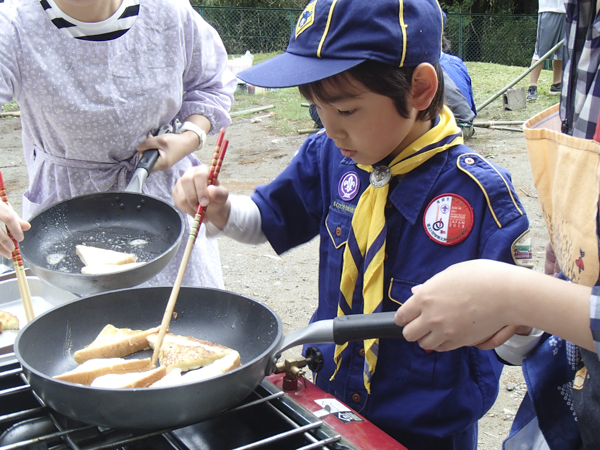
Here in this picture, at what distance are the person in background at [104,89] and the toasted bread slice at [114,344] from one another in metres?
0.87

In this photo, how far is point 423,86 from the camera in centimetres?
140

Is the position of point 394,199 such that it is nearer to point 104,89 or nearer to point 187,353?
point 187,353

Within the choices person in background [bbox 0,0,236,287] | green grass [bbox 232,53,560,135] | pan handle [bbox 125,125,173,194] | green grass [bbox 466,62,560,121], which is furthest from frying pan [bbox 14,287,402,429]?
green grass [bbox 466,62,560,121]

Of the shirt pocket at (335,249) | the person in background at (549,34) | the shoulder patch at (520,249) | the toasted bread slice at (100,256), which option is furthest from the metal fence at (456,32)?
the shoulder patch at (520,249)

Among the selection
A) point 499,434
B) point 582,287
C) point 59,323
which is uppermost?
point 582,287

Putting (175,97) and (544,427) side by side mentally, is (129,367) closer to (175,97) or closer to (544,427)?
(544,427)

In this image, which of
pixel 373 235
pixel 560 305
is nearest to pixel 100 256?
pixel 373 235

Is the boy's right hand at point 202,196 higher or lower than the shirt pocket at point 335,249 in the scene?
higher

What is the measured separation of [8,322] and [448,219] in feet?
4.16

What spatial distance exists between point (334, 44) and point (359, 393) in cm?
86

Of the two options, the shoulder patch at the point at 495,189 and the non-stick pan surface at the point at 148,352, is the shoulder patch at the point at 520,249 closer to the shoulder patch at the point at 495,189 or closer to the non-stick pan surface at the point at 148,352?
the shoulder patch at the point at 495,189

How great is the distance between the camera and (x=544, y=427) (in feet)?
3.87

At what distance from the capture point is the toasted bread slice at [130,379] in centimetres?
115

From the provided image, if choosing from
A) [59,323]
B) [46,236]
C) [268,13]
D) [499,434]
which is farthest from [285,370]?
[268,13]
